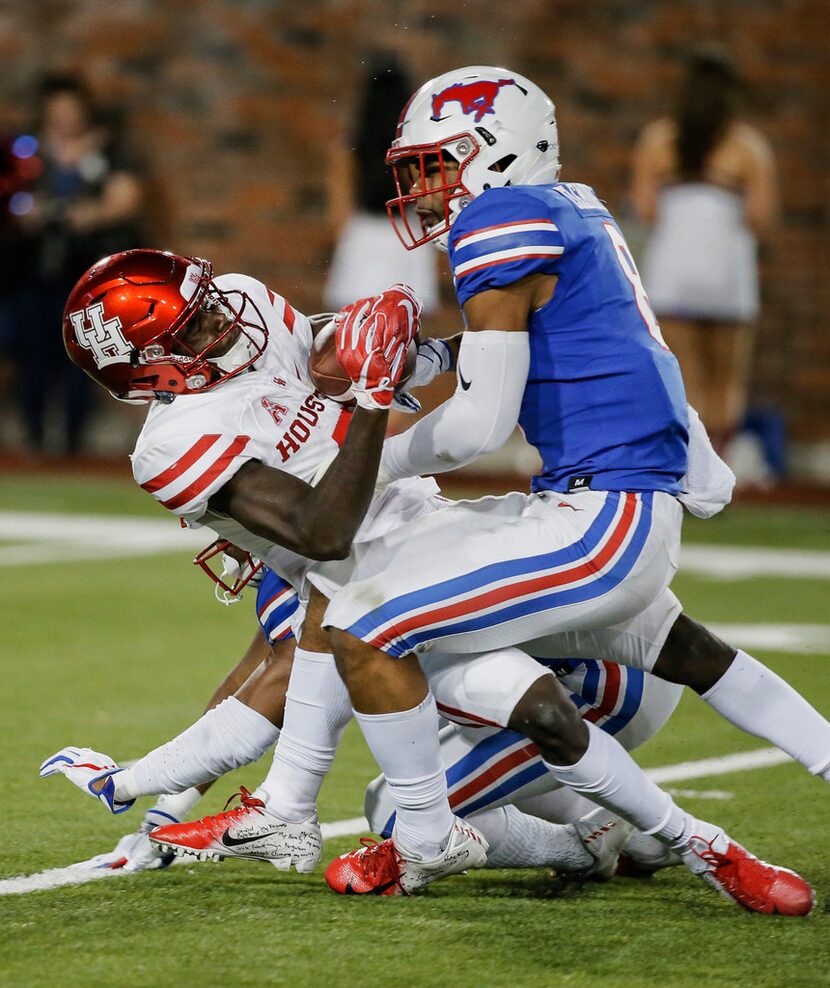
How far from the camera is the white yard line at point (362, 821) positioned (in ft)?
11.4

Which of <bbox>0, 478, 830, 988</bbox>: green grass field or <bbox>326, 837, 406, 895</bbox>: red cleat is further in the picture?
<bbox>326, 837, 406, 895</bbox>: red cleat

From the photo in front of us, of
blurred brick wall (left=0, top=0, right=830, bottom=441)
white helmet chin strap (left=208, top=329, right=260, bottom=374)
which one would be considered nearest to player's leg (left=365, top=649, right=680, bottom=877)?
white helmet chin strap (left=208, top=329, right=260, bottom=374)

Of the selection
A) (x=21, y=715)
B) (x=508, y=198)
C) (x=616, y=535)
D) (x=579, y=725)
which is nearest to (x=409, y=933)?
(x=579, y=725)

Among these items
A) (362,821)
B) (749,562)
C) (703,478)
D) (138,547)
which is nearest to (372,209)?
(138,547)

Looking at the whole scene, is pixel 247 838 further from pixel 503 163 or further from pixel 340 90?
pixel 340 90

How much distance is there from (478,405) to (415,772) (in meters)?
0.68

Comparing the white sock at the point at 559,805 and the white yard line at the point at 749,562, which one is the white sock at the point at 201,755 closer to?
the white sock at the point at 559,805

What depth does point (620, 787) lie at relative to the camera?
10.7 feet

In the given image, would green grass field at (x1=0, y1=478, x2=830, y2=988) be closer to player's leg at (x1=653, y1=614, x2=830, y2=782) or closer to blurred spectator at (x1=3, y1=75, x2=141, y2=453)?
player's leg at (x1=653, y1=614, x2=830, y2=782)

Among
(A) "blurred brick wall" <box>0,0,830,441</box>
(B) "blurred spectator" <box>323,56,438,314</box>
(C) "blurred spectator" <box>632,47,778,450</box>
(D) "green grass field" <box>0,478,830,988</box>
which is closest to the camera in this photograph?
(D) "green grass field" <box>0,478,830,988</box>

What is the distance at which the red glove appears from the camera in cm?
324

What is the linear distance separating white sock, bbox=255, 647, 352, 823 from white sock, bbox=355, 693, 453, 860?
0.41 feet

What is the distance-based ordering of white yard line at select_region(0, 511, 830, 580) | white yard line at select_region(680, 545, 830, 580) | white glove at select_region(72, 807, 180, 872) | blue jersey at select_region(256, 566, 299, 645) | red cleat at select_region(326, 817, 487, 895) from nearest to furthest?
red cleat at select_region(326, 817, 487, 895) → white glove at select_region(72, 807, 180, 872) → blue jersey at select_region(256, 566, 299, 645) → white yard line at select_region(680, 545, 830, 580) → white yard line at select_region(0, 511, 830, 580)

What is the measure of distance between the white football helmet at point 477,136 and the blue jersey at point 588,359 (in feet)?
0.36
